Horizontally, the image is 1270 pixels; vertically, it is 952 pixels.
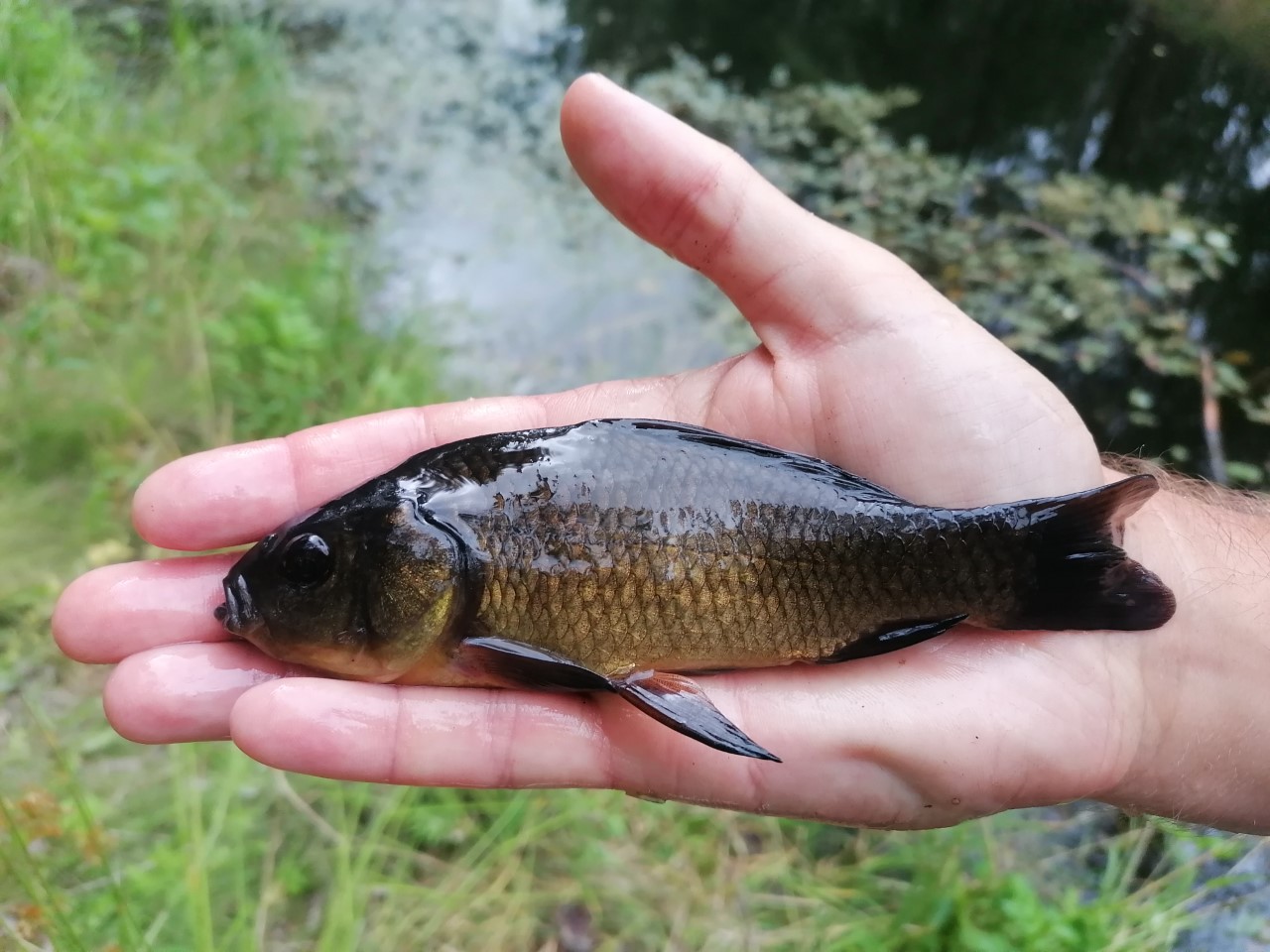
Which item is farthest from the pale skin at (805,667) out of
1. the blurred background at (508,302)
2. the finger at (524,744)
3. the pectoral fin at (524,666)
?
the blurred background at (508,302)

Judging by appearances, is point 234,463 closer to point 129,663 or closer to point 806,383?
point 129,663

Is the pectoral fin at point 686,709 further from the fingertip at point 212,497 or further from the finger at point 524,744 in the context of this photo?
the fingertip at point 212,497

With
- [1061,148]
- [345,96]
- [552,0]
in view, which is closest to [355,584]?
[345,96]

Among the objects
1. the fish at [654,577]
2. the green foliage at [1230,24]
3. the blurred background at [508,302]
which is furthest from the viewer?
the green foliage at [1230,24]

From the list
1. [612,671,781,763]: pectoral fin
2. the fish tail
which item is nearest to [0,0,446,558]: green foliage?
[612,671,781,763]: pectoral fin

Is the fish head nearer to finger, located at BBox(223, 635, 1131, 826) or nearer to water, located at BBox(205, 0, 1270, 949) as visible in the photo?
finger, located at BBox(223, 635, 1131, 826)

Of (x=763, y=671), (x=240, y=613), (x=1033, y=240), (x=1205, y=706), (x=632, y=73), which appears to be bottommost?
(x=240, y=613)

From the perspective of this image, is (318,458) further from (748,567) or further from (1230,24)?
(1230,24)

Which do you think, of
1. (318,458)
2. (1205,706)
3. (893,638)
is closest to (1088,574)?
(893,638)
